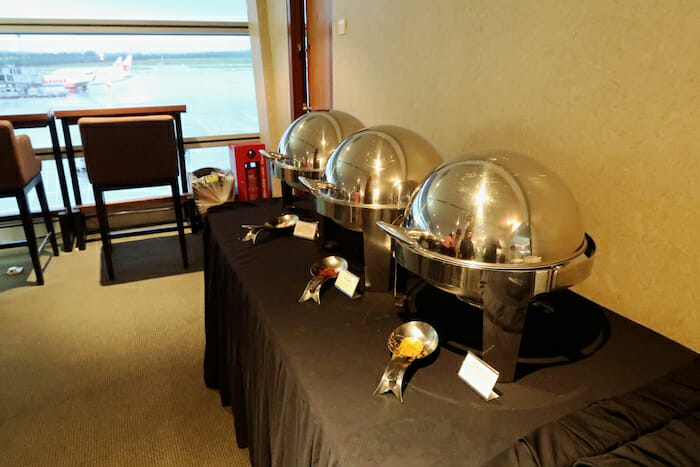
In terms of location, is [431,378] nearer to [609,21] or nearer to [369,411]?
[369,411]

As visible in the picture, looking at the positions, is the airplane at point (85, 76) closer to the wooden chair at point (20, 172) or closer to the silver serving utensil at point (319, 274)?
the wooden chair at point (20, 172)

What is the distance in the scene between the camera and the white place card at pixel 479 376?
2.03 ft

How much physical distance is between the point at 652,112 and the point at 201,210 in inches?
106

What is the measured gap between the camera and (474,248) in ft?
2.00

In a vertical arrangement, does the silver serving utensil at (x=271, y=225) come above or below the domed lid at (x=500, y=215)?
below

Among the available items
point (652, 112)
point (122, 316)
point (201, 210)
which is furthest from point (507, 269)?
point (201, 210)

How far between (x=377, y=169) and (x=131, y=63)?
2.99 m

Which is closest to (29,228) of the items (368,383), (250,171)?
(250,171)

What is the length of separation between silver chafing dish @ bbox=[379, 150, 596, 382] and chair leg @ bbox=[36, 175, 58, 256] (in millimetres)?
2595

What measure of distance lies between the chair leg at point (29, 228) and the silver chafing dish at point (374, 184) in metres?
1.93

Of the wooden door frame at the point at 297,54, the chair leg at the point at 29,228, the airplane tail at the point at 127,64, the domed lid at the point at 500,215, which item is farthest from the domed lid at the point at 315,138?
the airplane tail at the point at 127,64

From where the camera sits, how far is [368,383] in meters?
0.66

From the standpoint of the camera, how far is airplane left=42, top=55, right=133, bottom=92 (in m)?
2.96

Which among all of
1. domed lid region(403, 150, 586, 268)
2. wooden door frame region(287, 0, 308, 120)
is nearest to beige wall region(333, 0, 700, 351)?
domed lid region(403, 150, 586, 268)
